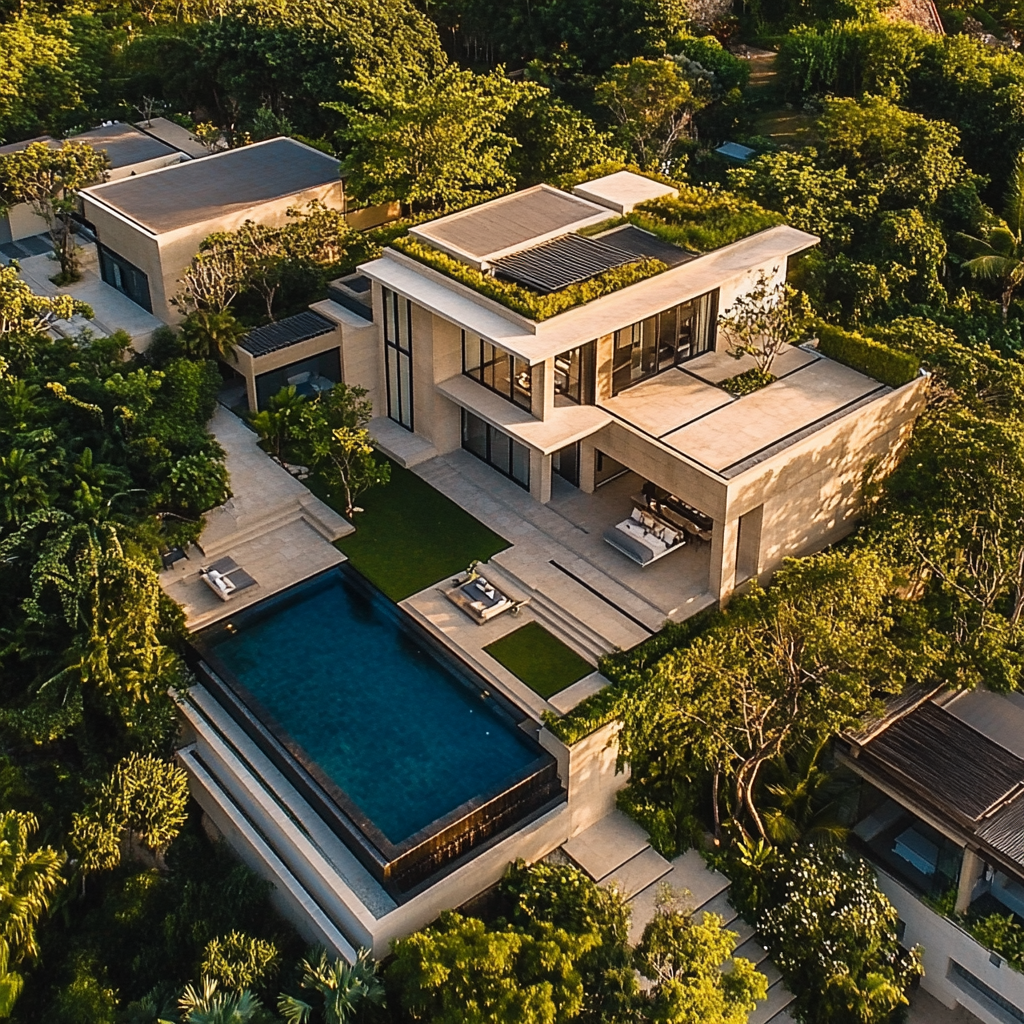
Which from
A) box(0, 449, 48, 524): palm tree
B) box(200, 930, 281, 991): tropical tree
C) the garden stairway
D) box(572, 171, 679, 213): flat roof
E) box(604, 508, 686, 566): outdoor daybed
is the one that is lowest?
the garden stairway

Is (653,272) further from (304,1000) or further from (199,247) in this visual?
(304,1000)

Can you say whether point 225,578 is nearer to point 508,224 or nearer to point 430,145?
point 508,224

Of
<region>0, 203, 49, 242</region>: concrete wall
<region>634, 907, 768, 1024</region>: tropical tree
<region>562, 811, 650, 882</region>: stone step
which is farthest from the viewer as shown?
<region>0, 203, 49, 242</region>: concrete wall

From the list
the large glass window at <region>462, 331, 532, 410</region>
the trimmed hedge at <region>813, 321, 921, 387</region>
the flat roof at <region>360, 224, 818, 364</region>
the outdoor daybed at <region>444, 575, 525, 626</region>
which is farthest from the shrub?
the outdoor daybed at <region>444, 575, 525, 626</region>

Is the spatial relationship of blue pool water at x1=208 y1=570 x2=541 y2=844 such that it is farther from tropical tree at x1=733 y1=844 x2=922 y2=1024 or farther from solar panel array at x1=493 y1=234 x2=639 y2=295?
solar panel array at x1=493 y1=234 x2=639 y2=295

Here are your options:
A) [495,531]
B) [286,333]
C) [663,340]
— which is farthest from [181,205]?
[663,340]

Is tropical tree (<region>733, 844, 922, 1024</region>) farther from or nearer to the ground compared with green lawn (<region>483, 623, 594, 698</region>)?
nearer to the ground
